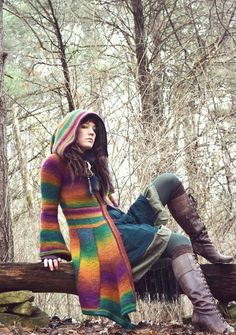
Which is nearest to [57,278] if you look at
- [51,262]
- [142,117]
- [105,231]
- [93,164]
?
[51,262]

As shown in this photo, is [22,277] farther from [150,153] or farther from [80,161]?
[150,153]

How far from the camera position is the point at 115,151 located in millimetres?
6039

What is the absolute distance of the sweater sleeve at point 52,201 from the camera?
3.85 m

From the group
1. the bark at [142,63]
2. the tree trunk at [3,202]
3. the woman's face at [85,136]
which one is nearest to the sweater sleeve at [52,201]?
the woman's face at [85,136]

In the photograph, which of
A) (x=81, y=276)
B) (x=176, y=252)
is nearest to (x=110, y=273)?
(x=81, y=276)

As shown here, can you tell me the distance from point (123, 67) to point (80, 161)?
12.8ft

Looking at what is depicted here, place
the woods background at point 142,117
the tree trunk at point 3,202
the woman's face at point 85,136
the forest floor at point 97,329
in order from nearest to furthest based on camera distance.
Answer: the forest floor at point 97,329
the woman's face at point 85,136
the tree trunk at point 3,202
the woods background at point 142,117

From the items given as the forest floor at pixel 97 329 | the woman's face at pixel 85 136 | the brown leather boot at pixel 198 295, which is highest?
the woman's face at pixel 85 136

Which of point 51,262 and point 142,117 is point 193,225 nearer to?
point 51,262

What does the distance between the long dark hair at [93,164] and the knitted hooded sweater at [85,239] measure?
0.05 meters

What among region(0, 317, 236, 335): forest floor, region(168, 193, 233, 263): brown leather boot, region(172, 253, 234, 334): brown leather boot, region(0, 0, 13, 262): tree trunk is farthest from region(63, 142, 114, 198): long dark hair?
region(0, 0, 13, 262): tree trunk

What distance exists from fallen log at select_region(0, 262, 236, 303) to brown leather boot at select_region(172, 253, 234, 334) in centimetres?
46

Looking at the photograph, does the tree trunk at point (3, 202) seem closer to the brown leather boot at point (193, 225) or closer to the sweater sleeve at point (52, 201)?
the sweater sleeve at point (52, 201)

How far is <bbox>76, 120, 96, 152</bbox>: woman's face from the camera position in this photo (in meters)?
3.94
